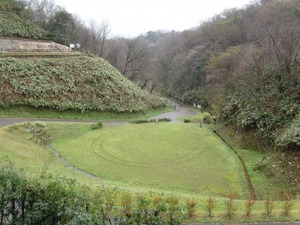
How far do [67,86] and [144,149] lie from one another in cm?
1676

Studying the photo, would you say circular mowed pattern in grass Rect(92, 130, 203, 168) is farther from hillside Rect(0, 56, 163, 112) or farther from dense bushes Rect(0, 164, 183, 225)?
dense bushes Rect(0, 164, 183, 225)

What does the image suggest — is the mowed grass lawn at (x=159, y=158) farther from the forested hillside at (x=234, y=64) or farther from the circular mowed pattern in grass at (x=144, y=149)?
the forested hillside at (x=234, y=64)

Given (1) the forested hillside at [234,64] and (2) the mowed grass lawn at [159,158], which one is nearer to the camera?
(2) the mowed grass lawn at [159,158]

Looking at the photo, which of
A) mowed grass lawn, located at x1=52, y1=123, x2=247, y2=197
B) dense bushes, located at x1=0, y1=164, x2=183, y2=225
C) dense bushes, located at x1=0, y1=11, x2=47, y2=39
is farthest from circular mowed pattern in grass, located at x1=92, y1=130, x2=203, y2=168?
dense bushes, located at x1=0, y1=11, x2=47, y2=39

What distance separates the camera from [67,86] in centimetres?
3697

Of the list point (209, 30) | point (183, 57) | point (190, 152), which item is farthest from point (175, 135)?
point (209, 30)

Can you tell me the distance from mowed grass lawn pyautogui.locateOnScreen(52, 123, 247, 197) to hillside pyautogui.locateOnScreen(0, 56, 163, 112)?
796 centimetres

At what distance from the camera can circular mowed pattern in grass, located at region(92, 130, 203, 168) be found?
21969 millimetres

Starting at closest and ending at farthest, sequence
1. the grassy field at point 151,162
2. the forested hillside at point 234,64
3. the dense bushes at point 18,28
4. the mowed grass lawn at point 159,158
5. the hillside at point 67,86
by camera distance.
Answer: the grassy field at point 151,162 → the mowed grass lawn at point 159,158 → the forested hillside at point 234,64 → the hillside at point 67,86 → the dense bushes at point 18,28

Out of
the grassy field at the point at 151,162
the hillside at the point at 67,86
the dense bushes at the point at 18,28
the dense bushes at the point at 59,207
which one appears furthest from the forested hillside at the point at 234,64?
the dense bushes at the point at 59,207

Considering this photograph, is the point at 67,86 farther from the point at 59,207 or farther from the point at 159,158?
the point at 59,207

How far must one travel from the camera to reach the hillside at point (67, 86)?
1305 inches

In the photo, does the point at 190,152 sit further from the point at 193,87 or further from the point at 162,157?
the point at 193,87

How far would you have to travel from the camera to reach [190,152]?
23.8 meters
